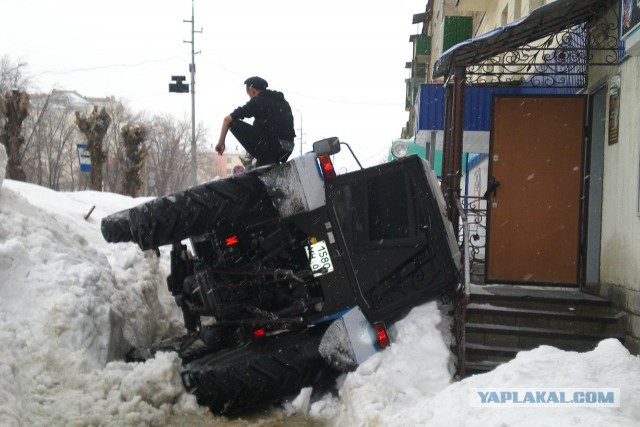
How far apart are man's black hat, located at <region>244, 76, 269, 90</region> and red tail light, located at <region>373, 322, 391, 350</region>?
2.57m

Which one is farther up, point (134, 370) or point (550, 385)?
point (550, 385)

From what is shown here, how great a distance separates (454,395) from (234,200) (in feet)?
8.02

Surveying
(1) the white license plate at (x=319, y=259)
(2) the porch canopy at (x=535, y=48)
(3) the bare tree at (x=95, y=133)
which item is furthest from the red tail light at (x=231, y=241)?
(3) the bare tree at (x=95, y=133)

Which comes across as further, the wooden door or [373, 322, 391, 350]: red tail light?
the wooden door

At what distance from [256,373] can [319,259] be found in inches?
42.9

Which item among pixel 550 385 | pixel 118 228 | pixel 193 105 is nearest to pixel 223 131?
pixel 118 228

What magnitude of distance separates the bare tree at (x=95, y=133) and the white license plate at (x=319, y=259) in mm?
24220

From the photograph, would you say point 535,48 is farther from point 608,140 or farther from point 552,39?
point 608,140

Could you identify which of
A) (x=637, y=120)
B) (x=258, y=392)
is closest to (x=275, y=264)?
(x=258, y=392)

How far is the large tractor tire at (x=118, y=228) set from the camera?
5277 millimetres

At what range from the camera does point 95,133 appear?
27.8 m

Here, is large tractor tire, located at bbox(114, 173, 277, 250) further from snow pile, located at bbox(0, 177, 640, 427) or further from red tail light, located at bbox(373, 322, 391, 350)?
red tail light, located at bbox(373, 322, 391, 350)

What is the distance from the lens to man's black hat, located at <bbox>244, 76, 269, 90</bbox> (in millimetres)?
6184

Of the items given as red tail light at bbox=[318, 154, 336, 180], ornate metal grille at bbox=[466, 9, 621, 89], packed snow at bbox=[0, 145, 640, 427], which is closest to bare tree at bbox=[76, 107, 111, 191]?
packed snow at bbox=[0, 145, 640, 427]
